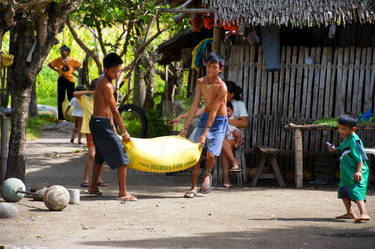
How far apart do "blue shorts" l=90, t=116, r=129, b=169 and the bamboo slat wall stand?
3.37 metres

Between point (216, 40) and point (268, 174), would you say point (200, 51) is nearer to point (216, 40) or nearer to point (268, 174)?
point (216, 40)

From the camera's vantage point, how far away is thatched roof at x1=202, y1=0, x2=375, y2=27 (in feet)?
30.8

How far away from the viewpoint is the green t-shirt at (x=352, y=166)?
6512 millimetres

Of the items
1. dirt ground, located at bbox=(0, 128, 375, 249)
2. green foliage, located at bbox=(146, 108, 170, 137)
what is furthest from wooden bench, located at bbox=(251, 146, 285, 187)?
green foliage, located at bbox=(146, 108, 170, 137)

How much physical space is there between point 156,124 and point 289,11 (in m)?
5.23

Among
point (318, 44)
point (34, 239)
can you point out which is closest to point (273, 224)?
point (34, 239)

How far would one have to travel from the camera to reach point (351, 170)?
661 cm

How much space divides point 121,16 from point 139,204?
26.7 feet

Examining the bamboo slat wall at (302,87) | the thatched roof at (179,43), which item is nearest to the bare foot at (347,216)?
the bamboo slat wall at (302,87)

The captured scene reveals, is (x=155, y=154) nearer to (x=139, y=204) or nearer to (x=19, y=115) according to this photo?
(x=139, y=204)

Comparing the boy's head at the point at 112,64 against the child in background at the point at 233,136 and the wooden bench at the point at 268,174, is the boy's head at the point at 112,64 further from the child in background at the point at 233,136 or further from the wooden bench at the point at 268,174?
the wooden bench at the point at 268,174

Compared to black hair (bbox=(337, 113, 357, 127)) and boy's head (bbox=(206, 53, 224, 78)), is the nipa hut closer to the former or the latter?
boy's head (bbox=(206, 53, 224, 78))

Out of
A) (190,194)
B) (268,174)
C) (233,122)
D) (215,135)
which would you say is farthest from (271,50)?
(190,194)

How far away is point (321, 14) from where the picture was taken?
9445 mm
